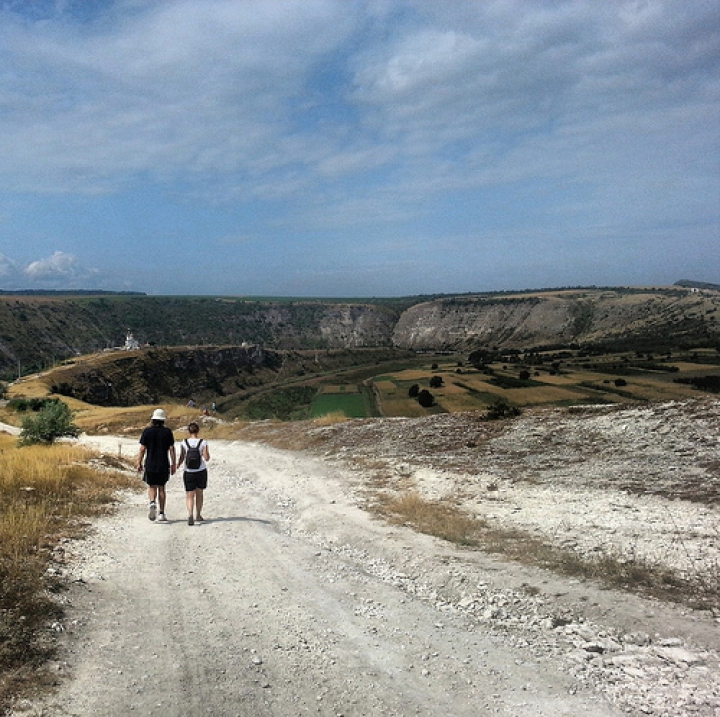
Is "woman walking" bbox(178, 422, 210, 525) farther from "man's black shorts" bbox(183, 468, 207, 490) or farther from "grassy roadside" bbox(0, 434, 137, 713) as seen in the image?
"grassy roadside" bbox(0, 434, 137, 713)

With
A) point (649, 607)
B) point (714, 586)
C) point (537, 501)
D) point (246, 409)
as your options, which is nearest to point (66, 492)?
point (537, 501)

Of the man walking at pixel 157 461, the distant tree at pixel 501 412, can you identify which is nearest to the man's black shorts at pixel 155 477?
the man walking at pixel 157 461

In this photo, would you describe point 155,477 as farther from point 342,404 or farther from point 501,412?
point 342,404

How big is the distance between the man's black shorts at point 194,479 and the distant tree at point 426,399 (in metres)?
64.3

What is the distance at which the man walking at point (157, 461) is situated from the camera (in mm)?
11398

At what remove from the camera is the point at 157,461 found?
11492mm

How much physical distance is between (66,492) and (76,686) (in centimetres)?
851

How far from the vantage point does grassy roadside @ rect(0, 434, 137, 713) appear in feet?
16.9

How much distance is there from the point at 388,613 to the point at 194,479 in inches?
228

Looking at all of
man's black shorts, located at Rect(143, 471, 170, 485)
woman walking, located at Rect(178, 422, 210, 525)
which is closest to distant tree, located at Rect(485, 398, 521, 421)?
woman walking, located at Rect(178, 422, 210, 525)

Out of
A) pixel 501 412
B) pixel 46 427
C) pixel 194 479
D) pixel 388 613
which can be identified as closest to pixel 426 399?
pixel 501 412

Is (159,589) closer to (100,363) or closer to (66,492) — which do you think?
(66,492)

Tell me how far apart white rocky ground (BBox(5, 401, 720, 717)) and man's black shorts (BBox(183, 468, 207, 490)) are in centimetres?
82

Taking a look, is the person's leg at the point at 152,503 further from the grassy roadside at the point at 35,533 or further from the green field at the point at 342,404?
the green field at the point at 342,404
